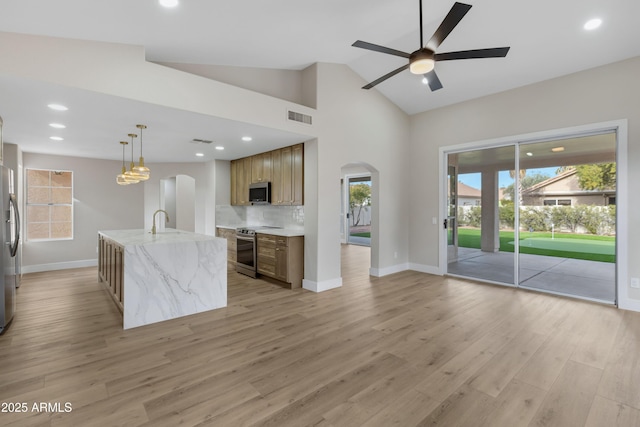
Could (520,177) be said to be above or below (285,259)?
above

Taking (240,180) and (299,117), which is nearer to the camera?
(299,117)

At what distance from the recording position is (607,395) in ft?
6.98

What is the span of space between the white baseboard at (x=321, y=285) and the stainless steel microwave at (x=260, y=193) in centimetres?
186

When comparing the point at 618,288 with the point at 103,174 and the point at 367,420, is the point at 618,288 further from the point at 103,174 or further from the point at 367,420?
the point at 103,174

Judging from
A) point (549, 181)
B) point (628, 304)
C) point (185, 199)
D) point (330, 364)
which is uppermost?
point (549, 181)

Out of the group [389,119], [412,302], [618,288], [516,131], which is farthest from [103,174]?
[618,288]

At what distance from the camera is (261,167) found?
611 centimetres

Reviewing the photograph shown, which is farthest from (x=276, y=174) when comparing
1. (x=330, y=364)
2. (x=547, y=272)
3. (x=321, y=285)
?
(x=547, y=272)

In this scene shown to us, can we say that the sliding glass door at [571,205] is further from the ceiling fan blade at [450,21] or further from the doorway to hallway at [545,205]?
the ceiling fan blade at [450,21]

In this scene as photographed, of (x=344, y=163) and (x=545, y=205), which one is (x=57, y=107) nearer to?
(x=344, y=163)

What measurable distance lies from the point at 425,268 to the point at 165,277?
4714mm

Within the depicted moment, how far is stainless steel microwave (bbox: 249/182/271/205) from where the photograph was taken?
5824 millimetres

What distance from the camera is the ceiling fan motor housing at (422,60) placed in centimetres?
253

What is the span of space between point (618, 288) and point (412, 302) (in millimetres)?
2707
